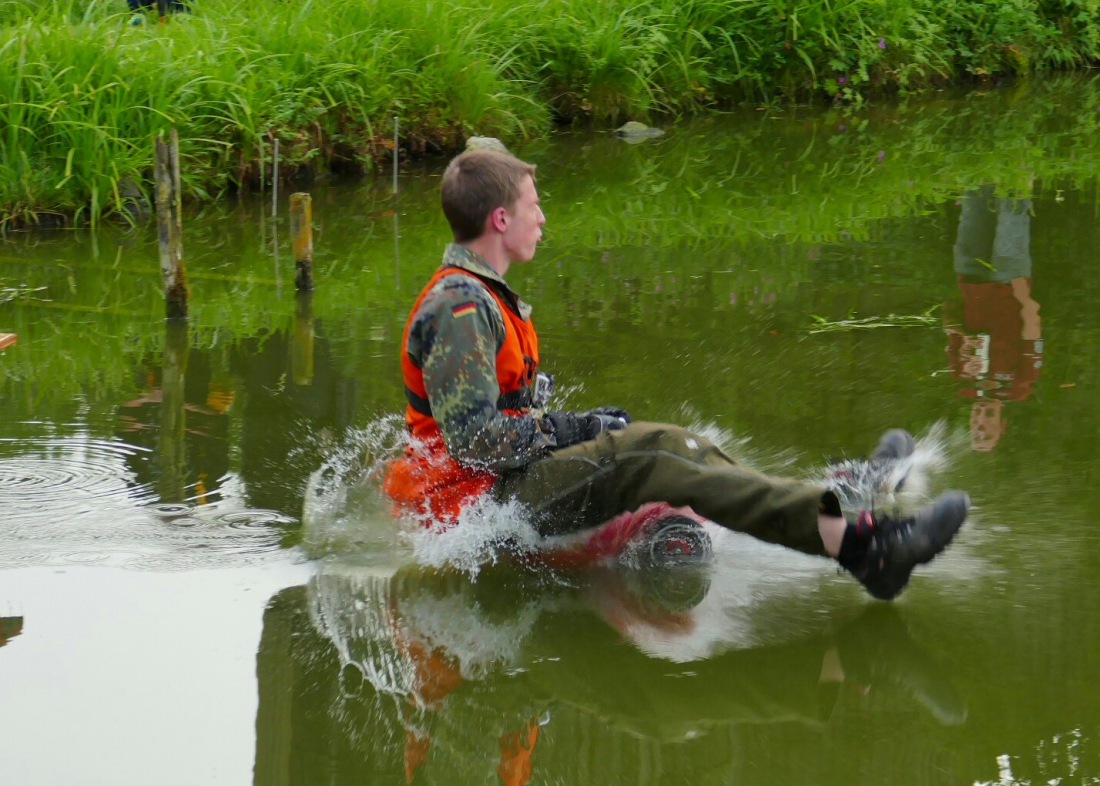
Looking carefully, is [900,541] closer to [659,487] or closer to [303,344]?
[659,487]

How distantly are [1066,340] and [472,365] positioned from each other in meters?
3.82

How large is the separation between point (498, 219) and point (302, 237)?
388 centimetres

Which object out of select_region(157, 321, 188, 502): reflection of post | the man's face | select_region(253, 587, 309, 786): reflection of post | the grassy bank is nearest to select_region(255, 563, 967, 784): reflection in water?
select_region(253, 587, 309, 786): reflection of post

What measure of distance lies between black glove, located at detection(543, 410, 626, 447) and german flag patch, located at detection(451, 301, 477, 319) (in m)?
0.54

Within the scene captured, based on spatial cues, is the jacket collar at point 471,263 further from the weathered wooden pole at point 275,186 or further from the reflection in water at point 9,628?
the weathered wooden pole at point 275,186

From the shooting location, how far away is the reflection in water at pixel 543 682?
348cm

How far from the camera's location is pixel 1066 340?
6777 mm

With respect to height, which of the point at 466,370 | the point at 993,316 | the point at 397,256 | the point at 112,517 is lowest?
the point at 112,517

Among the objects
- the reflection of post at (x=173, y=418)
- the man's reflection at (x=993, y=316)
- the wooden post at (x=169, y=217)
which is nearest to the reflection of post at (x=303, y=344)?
the reflection of post at (x=173, y=418)

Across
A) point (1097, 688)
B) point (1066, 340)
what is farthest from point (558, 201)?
point (1097, 688)

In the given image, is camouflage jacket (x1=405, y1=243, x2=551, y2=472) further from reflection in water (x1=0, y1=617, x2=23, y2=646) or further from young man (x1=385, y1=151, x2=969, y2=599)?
reflection in water (x1=0, y1=617, x2=23, y2=646)

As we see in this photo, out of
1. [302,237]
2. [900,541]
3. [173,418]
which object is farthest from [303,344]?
[900,541]

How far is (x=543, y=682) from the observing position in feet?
12.7

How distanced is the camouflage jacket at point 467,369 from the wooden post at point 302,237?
3.77 m
